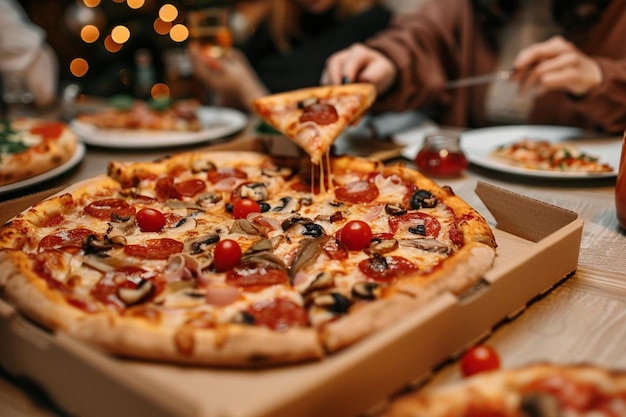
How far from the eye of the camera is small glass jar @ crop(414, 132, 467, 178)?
2.62m

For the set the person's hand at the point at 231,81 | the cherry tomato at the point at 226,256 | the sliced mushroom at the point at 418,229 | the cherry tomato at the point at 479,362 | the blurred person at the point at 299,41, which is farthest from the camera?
the blurred person at the point at 299,41

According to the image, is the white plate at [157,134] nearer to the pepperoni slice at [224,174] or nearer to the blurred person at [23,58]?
the pepperoni slice at [224,174]

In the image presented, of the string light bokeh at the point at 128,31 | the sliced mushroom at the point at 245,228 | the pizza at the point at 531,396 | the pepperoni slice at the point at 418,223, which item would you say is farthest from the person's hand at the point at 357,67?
the string light bokeh at the point at 128,31

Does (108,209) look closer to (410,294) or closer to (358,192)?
(358,192)

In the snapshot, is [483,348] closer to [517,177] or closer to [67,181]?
[517,177]

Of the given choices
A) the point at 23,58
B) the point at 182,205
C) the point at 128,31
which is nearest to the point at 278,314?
the point at 182,205

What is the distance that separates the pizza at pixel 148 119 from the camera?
12.0 ft

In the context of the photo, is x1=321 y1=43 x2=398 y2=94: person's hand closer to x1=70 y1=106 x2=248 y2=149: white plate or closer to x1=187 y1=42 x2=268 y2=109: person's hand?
x1=70 y1=106 x2=248 y2=149: white plate

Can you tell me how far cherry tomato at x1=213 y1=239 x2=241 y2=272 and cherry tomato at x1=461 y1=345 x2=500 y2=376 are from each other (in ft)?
2.29

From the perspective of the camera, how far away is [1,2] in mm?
4605

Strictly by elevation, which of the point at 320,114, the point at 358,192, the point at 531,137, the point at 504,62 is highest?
the point at 320,114

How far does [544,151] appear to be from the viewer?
8.98 ft

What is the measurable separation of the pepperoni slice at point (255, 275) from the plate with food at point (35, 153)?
138cm

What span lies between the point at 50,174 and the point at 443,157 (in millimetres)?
1767
